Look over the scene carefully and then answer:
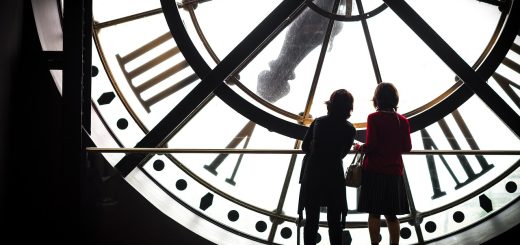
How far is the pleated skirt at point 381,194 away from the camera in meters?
2.53

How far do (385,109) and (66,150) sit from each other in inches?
50.7

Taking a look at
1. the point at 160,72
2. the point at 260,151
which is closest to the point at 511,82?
the point at 260,151

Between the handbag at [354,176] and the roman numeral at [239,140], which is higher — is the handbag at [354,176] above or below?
below

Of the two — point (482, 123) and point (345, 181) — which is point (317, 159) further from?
point (482, 123)

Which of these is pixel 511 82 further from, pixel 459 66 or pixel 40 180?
pixel 40 180

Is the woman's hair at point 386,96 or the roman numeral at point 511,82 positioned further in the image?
the roman numeral at point 511,82

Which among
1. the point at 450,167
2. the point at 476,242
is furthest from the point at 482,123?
the point at 476,242

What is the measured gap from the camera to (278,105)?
144 inches

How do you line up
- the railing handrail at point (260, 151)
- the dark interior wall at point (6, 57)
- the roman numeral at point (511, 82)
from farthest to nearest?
1. the roman numeral at point (511, 82)
2. the dark interior wall at point (6, 57)
3. the railing handrail at point (260, 151)

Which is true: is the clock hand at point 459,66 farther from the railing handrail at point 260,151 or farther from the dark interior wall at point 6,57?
the dark interior wall at point 6,57

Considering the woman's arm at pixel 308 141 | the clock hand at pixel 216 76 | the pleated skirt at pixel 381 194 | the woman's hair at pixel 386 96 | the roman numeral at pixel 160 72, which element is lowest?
the pleated skirt at pixel 381 194

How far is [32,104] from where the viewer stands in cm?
303

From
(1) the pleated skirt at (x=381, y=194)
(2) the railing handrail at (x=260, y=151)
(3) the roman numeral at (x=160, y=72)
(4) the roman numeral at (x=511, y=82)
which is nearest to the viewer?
(1) the pleated skirt at (x=381, y=194)

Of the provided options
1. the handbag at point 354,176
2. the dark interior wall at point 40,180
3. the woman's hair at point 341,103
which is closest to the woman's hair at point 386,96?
the woman's hair at point 341,103
